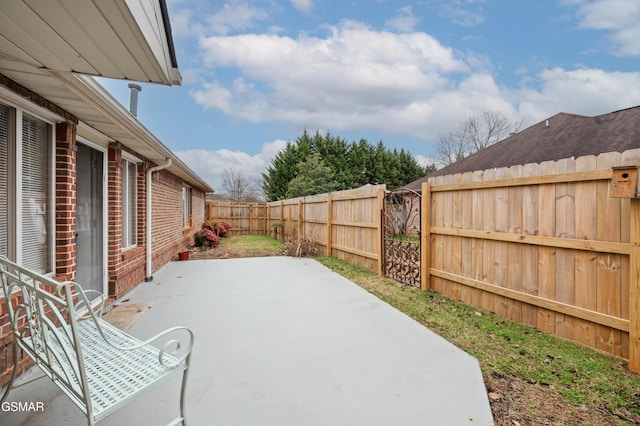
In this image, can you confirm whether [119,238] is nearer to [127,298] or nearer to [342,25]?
[127,298]

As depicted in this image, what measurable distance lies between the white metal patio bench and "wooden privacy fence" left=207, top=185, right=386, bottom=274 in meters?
4.90

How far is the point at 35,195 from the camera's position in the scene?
2.83 m

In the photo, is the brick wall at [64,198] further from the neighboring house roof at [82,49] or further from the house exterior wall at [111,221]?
the neighboring house roof at [82,49]

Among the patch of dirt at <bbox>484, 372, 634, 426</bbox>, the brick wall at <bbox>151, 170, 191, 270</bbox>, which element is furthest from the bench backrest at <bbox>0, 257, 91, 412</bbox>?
the brick wall at <bbox>151, 170, 191, 270</bbox>

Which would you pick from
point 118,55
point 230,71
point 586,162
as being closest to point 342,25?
point 230,71

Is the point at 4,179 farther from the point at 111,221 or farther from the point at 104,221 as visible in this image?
the point at 111,221

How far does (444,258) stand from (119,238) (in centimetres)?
496

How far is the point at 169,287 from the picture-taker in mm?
5383

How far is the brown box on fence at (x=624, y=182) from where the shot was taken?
2.44m

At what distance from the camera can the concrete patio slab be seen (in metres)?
2.00

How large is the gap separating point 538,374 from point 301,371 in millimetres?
1961

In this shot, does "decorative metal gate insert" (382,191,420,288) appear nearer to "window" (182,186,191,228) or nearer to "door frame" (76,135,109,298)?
"door frame" (76,135,109,298)

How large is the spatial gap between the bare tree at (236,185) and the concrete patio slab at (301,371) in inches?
1051

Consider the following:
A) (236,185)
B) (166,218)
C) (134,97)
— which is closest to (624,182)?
(166,218)
